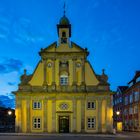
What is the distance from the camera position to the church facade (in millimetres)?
54562

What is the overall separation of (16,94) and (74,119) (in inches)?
405

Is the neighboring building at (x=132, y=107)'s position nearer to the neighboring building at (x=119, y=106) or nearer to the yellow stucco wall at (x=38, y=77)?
the neighboring building at (x=119, y=106)

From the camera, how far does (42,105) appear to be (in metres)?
55.0

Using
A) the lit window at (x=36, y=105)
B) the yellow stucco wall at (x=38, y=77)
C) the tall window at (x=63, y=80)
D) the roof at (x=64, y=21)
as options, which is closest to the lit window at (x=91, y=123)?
the tall window at (x=63, y=80)

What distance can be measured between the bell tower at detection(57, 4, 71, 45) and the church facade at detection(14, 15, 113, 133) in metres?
1.87

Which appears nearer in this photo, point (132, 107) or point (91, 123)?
point (91, 123)

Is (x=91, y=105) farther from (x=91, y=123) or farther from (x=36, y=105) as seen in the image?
(x=36, y=105)

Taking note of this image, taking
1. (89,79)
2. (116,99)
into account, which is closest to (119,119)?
(116,99)

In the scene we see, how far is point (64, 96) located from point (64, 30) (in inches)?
477

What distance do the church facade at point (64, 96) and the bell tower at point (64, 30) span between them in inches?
73.7

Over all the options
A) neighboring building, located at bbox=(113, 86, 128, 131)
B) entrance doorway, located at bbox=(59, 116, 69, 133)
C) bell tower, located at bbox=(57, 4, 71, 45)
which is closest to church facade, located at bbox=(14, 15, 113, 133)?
entrance doorway, located at bbox=(59, 116, 69, 133)

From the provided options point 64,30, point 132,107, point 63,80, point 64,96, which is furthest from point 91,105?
point 132,107

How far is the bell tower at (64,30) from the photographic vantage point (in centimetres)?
5856

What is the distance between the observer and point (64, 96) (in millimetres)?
55312
